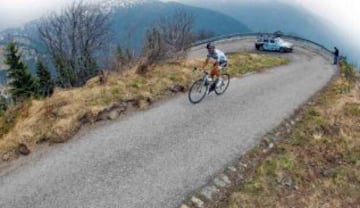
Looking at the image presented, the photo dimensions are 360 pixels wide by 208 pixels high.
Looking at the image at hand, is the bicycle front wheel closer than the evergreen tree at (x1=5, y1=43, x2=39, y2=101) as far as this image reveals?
Yes

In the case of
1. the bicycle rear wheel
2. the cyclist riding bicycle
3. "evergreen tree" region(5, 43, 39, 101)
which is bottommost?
"evergreen tree" region(5, 43, 39, 101)

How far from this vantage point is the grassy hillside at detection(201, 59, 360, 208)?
9.84 m

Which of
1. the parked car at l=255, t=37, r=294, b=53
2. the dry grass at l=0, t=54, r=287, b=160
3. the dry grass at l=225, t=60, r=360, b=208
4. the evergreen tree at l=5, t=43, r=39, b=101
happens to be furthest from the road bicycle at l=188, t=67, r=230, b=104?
the parked car at l=255, t=37, r=294, b=53

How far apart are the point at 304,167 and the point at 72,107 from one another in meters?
6.61

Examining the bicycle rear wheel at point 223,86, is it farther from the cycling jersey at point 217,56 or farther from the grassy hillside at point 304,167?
the grassy hillside at point 304,167

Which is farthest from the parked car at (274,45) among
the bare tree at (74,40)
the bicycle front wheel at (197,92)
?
the bicycle front wheel at (197,92)

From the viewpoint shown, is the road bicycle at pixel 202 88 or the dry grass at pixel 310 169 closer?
the dry grass at pixel 310 169

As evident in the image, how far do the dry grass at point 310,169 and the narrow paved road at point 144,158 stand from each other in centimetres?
81

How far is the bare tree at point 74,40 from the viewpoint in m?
48.0

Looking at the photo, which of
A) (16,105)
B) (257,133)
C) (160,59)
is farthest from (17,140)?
(160,59)

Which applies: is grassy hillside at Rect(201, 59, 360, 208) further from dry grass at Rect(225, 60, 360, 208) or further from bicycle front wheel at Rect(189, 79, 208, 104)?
bicycle front wheel at Rect(189, 79, 208, 104)

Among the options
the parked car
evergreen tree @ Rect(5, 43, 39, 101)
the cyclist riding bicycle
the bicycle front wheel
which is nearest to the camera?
the bicycle front wheel

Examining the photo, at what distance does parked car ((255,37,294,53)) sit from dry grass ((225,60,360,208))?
40.0m

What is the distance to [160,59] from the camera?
19.6 metres
